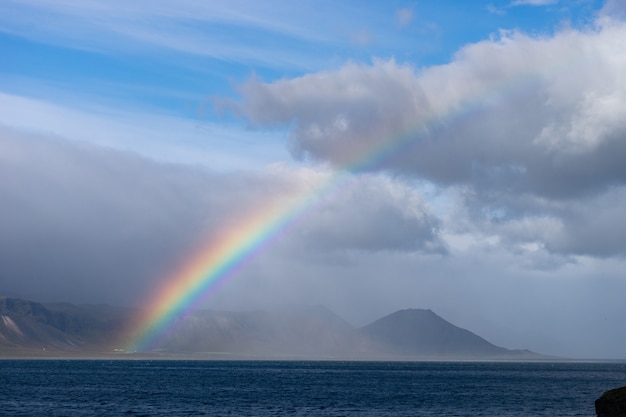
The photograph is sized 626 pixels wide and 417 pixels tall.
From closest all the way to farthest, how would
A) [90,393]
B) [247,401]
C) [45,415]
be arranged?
[45,415] < [247,401] < [90,393]

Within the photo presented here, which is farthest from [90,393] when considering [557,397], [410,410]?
[557,397]

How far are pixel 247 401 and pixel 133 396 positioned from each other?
1948 centimetres

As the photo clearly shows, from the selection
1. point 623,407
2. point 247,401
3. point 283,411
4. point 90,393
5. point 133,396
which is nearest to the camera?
point 623,407

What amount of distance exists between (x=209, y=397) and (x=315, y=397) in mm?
16147

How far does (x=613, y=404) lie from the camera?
73.2 metres

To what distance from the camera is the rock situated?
7188 centimetres

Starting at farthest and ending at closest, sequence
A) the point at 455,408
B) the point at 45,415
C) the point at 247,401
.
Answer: the point at 247,401 → the point at 455,408 → the point at 45,415

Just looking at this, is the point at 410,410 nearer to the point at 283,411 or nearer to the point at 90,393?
the point at 283,411

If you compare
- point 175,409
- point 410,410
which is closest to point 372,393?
point 410,410

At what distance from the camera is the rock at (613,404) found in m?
Result: 71.9

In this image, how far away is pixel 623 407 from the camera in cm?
7156

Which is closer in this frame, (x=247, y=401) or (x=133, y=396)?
(x=247, y=401)

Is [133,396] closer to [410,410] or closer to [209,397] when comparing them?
[209,397]

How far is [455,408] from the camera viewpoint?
→ 344 feet
